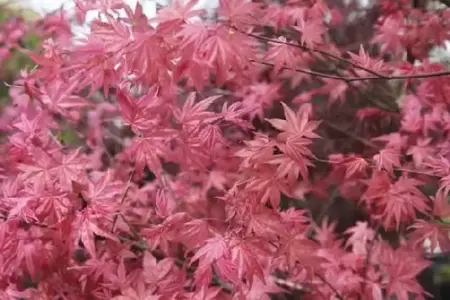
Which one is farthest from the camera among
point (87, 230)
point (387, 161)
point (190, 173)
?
point (190, 173)

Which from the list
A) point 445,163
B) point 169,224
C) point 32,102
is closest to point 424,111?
point 445,163

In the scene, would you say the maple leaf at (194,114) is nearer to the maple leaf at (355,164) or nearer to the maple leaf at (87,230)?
the maple leaf at (87,230)

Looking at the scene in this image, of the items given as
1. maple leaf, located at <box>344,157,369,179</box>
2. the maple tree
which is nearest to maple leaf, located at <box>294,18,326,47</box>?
the maple tree

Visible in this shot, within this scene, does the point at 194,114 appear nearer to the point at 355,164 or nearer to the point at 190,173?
the point at 355,164

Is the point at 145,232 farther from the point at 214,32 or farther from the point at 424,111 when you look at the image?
the point at 424,111

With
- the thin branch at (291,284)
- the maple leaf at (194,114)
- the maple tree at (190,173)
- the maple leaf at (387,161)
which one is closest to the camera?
the maple tree at (190,173)

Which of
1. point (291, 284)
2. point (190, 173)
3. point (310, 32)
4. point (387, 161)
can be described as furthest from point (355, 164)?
point (190, 173)

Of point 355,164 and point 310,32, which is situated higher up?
point 310,32

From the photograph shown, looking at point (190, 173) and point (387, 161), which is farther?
point (190, 173)

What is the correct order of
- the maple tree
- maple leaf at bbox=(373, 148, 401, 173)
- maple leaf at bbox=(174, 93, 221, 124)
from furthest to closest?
maple leaf at bbox=(373, 148, 401, 173) → maple leaf at bbox=(174, 93, 221, 124) → the maple tree

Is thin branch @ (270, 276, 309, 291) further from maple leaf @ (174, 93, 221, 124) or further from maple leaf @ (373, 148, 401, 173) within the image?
maple leaf @ (174, 93, 221, 124)

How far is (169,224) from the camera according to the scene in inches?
54.8

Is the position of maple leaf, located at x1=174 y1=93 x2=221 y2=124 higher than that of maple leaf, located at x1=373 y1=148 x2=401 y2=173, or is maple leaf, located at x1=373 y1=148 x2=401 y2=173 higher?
maple leaf, located at x1=174 y1=93 x2=221 y2=124

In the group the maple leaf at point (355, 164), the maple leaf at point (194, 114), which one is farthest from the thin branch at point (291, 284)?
the maple leaf at point (194, 114)
